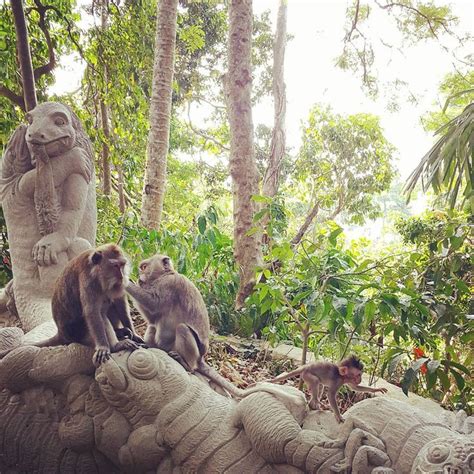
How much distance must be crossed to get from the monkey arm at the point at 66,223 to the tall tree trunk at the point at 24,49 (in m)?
2.15

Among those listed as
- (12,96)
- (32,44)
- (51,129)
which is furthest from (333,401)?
(32,44)

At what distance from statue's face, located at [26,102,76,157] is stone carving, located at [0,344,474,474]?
122 cm

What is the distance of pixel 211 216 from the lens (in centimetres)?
554

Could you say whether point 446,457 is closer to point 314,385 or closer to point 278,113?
point 314,385

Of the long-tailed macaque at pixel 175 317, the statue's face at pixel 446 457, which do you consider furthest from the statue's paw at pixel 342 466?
the long-tailed macaque at pixel 175 317

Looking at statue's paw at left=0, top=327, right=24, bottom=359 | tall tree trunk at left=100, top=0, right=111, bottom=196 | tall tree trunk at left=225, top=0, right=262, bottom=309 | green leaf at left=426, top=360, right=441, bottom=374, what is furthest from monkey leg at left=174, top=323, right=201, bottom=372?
tall tree trunk at left=100, top=0, right=111, bottom=196

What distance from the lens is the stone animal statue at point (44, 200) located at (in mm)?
3119

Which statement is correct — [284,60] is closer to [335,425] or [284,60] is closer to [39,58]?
[39,58]

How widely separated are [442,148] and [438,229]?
1.41 metres

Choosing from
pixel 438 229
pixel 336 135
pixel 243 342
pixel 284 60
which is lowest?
pixel 243 342

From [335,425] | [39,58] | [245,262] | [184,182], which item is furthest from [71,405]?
[184,182]

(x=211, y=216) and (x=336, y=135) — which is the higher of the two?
(x=336, y=135)

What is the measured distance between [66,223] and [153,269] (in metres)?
0.70

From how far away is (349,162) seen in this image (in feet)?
37.0
